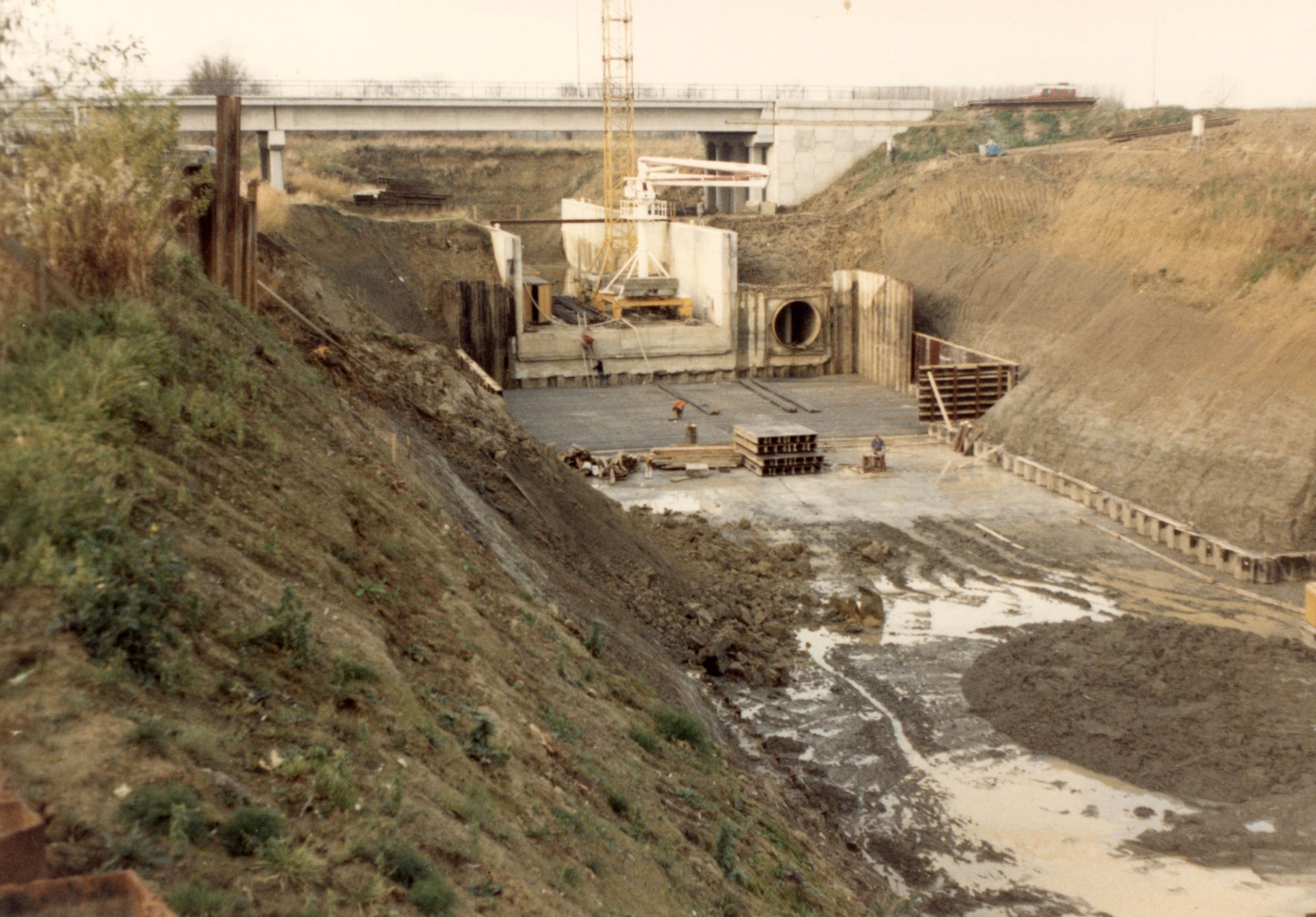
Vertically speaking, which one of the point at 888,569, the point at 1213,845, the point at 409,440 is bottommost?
the point at 1213,845

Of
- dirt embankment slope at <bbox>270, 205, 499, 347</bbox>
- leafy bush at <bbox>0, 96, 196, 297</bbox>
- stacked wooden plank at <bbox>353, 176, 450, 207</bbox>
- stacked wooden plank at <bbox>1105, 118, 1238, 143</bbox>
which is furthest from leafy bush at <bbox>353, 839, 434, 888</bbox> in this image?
stacked wooden plank at <bbox>353, 176, 450, 207</bbox>

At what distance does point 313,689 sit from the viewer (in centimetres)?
736

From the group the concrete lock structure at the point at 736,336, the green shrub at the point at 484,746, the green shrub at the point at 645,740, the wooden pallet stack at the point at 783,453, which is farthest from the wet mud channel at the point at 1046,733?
the concrete lock structure at the point at 736,336

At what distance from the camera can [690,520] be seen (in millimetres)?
25047

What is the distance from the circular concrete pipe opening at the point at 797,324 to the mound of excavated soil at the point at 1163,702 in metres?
27.2

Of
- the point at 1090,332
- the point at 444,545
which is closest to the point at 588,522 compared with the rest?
the point at 444,545

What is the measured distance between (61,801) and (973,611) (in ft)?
55.2

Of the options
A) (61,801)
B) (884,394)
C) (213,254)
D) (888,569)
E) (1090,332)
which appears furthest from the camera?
(884,394)

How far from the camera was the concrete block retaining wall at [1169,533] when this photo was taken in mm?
21859

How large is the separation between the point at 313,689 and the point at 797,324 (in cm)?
4213

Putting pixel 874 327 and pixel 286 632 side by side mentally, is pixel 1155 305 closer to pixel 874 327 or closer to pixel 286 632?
pixel 874 327

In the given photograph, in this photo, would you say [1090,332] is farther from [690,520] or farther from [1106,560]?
[690,520]

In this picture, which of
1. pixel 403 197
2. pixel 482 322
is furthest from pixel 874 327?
pixel 403 197

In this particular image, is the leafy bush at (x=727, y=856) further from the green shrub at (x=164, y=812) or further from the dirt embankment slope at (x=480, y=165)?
the dirt embankment slope at (x=480, y=165)
